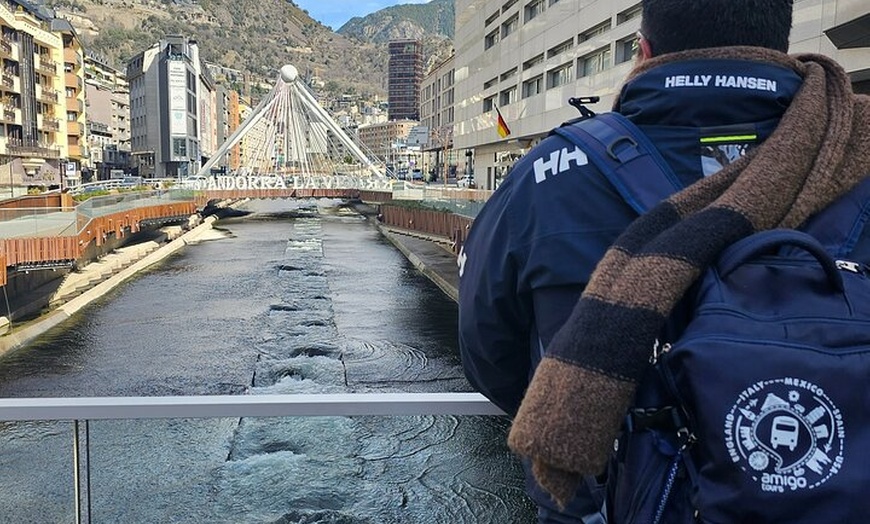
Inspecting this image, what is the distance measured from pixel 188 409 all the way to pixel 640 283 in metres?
1.48

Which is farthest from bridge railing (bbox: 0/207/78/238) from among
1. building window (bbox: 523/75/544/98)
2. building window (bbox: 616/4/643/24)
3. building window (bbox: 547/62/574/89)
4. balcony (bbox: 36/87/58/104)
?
balcony (bbox: 36/87/58/104)

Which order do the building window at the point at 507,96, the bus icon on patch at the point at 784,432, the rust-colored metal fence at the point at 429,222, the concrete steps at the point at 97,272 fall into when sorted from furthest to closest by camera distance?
1. the building window at the point at 507,96
2. the rust-colored metal fence at the point at 429,222
3. the concrete steps at the point at 97,272
4. the bus icon on patch at the point at 784,432

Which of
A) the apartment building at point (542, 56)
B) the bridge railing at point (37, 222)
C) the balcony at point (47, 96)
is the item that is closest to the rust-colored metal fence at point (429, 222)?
the apartment building at point (542, 56)

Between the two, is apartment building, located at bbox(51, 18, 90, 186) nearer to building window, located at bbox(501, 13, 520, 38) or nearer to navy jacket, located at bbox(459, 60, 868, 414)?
building window, located at bbox(501, 13, 520, 38)

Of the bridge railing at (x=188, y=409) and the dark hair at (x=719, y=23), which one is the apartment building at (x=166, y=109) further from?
the dark hair at (x=719, y=23)

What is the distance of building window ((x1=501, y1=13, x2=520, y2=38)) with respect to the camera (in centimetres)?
4631

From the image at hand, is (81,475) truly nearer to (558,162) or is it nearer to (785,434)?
(558,162)

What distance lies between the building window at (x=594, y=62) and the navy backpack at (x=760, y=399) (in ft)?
107

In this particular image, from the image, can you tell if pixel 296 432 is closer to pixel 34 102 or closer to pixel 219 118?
pixel 34 102

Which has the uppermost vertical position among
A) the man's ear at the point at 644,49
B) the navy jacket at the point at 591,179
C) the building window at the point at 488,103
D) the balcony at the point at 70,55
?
the balcony at the point at 70,55

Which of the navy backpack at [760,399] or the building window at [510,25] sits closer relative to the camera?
the navy backpack at [760,399]

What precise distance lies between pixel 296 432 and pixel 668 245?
1.70 m

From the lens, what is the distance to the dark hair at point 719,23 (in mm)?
1330

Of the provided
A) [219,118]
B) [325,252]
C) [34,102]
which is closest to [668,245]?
[325,252]
